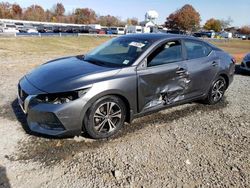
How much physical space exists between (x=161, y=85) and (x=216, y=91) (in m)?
1.87

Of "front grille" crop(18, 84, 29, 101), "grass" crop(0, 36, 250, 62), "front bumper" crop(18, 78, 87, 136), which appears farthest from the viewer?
"grass" crop(0, 36, 250, 62)

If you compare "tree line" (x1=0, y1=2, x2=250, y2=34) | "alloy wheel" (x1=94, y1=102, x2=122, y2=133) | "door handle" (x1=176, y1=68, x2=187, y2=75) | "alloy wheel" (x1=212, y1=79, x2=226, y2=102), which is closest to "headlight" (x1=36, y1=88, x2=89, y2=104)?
"alloy wheel" (x1=94, y1=102, x2=122, y2=133)

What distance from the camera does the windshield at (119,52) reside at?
410cm

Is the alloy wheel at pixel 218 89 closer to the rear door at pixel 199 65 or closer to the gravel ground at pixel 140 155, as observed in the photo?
the rear door at pixel 199 65

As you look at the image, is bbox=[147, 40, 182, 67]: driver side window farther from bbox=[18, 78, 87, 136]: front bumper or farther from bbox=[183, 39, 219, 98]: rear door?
bbox=[18, 78, 87, 136]: front bumper

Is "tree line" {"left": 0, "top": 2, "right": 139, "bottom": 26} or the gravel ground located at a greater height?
"tree line" {"left": 0, "top": 2, "right": 139, "bottom": 26}

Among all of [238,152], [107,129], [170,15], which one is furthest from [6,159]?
[170,15]

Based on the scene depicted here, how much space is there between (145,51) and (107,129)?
1411 millimetres

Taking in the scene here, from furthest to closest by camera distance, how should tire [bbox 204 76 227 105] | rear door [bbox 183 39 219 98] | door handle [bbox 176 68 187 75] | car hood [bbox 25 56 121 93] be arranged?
1. tire [bbox 204 76 227 105]
2. rear door [bbox 183 39 219 98]
3. door handle [bbox 176 68 187 75]
4. car hood [bbox 25 56 121 93]

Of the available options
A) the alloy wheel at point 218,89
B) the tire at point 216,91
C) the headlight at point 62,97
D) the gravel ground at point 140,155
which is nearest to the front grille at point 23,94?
the headlight at point 62,97

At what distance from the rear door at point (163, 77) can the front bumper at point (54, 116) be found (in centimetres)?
108

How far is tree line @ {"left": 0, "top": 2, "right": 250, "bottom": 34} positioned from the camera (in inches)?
3669

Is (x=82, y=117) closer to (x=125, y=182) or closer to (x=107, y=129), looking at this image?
(x=107, y=129)

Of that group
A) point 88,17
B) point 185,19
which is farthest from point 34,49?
point 88,17
